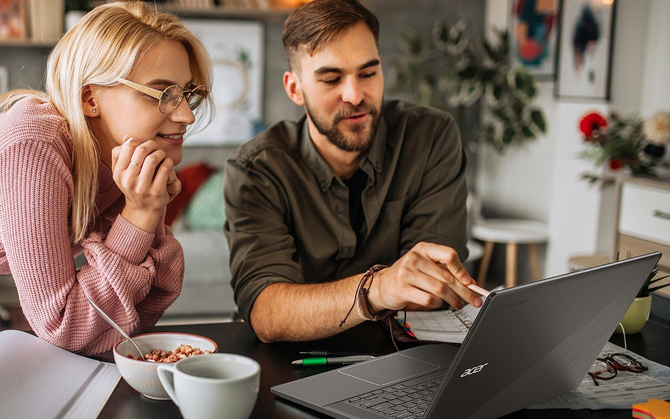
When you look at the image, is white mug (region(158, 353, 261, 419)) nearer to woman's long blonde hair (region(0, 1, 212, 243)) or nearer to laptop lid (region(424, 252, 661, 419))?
laptop lid (region(424, 252, 661, 419))

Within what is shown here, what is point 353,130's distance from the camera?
5.37ft

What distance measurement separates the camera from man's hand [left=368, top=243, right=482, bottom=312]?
37.4 inches

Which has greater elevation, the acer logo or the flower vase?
the acer logo

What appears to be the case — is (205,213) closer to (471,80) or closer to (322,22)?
(471,80)

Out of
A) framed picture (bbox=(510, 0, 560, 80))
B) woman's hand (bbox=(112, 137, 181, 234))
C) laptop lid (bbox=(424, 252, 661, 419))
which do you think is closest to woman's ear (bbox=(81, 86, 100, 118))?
woman's hand (bbox=(112, 137, 181, 234))

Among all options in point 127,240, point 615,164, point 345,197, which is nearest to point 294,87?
point 345,197

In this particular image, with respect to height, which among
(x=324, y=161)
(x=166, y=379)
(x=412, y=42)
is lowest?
(x=166, y=379)

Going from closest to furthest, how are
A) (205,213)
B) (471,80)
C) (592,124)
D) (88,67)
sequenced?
(88,67) → (592,124) → (205,213) → (471,80)

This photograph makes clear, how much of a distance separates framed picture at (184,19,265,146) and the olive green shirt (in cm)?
278

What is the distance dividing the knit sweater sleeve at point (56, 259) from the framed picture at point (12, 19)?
11.3 feet

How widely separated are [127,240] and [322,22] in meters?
0.76

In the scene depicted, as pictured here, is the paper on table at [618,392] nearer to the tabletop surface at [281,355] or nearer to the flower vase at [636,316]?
the tabletop surface at [281,355]

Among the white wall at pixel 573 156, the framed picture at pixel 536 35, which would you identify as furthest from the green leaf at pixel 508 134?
the framed picture at pixel 536 35

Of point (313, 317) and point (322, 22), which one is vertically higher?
point (322, 22)
